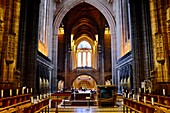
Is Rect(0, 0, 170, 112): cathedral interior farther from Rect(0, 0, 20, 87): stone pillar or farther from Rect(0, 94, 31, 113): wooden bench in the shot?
Rect(0, 94, 31, 113): wooden bench

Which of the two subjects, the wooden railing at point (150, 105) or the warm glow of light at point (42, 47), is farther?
the warm glow of light at point (42, 47)

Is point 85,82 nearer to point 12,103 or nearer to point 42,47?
point 42,47

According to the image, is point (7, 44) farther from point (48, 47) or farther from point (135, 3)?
point (48, 47)

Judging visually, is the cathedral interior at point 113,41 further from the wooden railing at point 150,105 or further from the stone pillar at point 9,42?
the wooden railing at point 150,105

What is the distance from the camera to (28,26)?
16.4 m

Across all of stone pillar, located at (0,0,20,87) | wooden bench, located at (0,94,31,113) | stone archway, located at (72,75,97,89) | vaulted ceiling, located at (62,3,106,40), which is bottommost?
stone archway, located at (72,75,97,89)

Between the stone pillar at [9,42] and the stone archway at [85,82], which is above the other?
the stone pillar at [9,42]

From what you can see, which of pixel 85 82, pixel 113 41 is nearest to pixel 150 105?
pixel 113 41

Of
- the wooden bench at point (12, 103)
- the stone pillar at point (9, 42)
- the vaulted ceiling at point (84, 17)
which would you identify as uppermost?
the vaulted ceiling at point (84, 17)

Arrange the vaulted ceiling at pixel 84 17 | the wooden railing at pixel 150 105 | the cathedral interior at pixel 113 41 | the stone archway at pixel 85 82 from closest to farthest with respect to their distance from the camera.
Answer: the wooden railing at pixel 150 105
the cathedral interior at pixel 113 41
the vaulted ceiling at pixel 84 17
the stone archway at pixel 85 82

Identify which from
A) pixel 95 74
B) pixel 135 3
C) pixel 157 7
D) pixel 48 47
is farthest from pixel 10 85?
pixel 95 74

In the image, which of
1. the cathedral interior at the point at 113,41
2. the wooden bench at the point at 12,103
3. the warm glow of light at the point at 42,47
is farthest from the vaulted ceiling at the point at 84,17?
the wooden bench at the point at 12,103

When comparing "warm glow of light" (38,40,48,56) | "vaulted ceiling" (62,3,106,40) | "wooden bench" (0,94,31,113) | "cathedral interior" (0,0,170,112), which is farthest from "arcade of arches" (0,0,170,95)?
"vaulted ceiling" (62,3,106,40)

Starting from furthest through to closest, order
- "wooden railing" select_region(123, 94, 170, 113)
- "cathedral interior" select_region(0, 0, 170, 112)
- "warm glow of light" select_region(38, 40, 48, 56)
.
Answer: "warm glow of light" select_region(38, 40, 48, 56) → "cathedral interior" select_region(0, 0, 170, 112) → "wooden railing" select_region(123, 94, 170, 113)
